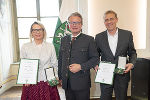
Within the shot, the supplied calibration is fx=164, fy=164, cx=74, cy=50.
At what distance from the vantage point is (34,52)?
1.91m

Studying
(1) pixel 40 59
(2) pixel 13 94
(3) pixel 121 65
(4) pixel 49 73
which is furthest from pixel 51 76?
(2) pixel 13 94

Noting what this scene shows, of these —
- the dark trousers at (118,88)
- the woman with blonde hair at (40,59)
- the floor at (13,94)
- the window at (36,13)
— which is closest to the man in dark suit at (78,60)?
the woman with blonde hair at (40,59)

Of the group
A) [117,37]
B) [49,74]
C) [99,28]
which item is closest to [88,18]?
[99,28]

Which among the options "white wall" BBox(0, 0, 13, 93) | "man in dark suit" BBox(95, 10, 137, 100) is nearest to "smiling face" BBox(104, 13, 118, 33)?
"man in dark suit" BBox(95, 10, 137, 100)

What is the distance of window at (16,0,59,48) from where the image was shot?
14.0 feet

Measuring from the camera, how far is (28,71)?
1848 mm

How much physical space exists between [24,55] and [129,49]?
1297 millimetres

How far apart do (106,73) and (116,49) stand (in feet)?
1.05

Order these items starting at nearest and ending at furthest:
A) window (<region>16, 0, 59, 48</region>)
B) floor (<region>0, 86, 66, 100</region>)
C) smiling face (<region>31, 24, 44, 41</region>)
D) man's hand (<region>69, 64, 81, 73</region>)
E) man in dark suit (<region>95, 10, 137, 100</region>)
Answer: man's hand (<region>69, 64, 81, 73</region>) → smiling face (<region>31, 24, 44, 41</region>) → man in dark suit (<region>95, 10, 137, 100</region>) → floor (<region>0, 86, 66, 100</region>) → window (<region>16, 0, 59, 48</region>)

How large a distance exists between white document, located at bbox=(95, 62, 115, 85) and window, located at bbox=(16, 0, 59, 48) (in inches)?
103

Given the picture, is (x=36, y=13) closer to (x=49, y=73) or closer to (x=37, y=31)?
(x=37, y=31)

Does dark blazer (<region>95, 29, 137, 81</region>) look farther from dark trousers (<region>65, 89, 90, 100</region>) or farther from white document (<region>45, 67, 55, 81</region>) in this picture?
white document (<region>45, 67, 55, 81</region>)

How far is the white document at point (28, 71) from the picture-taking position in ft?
6.02

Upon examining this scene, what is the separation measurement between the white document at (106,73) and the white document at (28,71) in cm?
74
